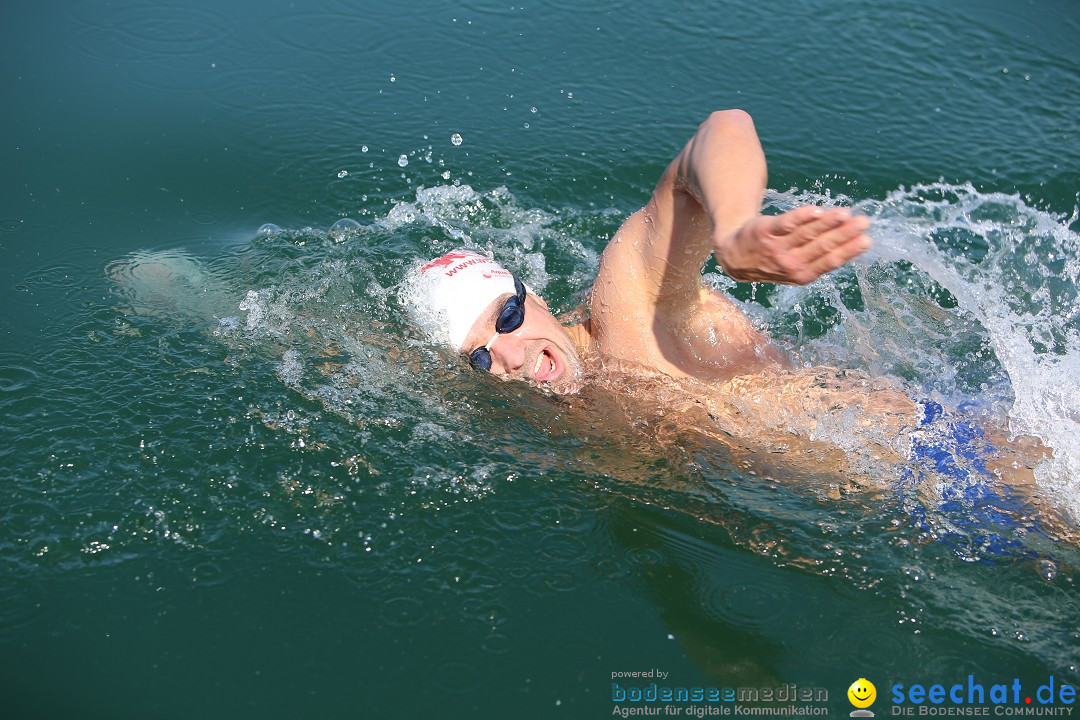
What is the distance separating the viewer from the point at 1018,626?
3418 millimetres

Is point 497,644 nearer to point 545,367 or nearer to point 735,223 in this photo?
point 545,367

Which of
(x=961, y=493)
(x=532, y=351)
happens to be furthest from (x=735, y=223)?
(x=961, y=493)

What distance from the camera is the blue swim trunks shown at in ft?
12.3

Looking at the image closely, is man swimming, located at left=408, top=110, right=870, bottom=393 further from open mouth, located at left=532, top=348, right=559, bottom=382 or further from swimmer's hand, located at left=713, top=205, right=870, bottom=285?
swimmer's hand, located at left=713, top=205, right=870, bottom=285

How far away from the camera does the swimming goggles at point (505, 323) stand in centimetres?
425

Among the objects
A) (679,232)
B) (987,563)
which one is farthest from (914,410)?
(679,232)

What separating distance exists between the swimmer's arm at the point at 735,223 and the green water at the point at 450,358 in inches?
36.3

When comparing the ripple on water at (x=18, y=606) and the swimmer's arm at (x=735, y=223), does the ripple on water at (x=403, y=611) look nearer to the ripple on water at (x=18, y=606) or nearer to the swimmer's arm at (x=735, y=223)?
the ripple on water at (x=18, y=606)

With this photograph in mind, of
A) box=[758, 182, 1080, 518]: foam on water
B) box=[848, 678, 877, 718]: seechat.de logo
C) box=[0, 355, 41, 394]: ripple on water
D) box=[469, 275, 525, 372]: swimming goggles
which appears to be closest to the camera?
box=[848, 678, 877, 718]: seechat.de logo

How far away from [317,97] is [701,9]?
3467 mm

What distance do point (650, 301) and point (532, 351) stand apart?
613 millimetres

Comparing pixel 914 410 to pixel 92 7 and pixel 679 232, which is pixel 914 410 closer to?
pixel 679 232

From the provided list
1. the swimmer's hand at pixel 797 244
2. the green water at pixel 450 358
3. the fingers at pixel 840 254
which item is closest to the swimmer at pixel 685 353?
the green water at pixel 450 358

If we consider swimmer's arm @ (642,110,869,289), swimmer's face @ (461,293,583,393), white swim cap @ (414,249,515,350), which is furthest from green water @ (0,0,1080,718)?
swimmer's arm @ (642,110,869,289)
